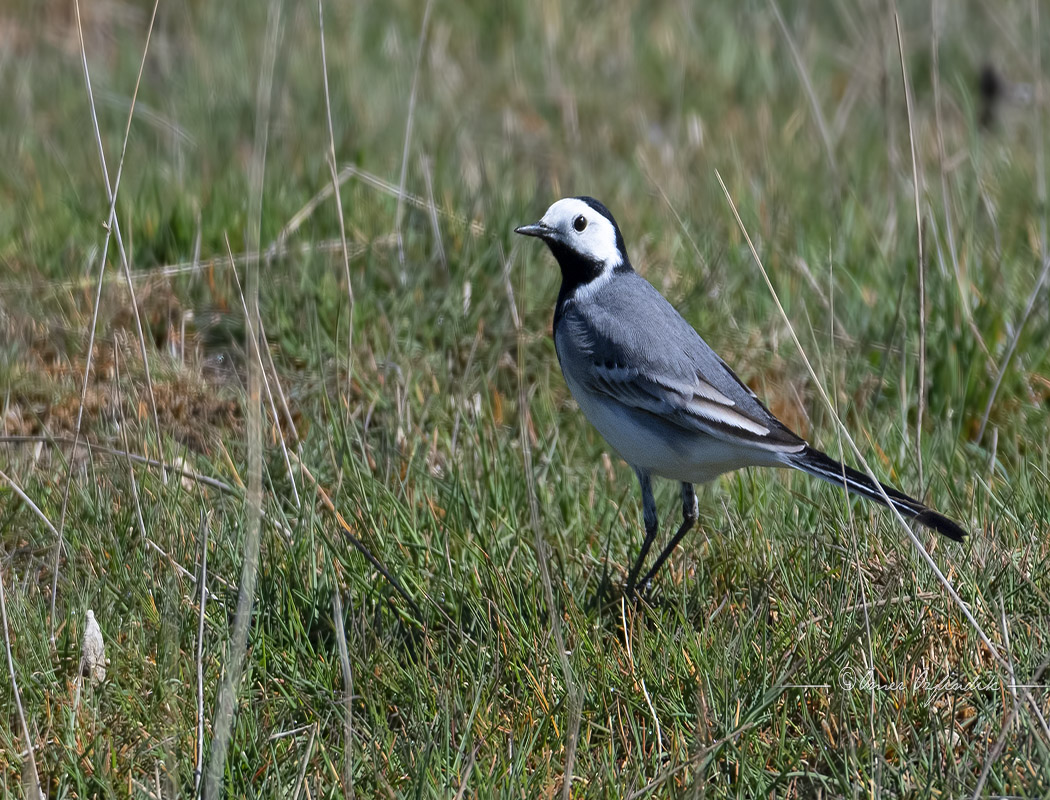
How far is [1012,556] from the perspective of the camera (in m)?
3.44

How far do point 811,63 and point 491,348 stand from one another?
405 centimetres

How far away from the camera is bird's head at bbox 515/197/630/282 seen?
4.29m

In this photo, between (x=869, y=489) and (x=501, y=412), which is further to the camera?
(x=501, y=412)

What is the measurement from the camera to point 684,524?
396 centimetres

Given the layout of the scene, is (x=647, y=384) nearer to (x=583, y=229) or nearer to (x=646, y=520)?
(x=646, y=520)

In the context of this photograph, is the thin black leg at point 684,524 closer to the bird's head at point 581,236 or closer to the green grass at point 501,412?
the green grass at point 501,412

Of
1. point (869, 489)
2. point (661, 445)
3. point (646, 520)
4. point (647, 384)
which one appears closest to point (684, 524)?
point (646, 520)

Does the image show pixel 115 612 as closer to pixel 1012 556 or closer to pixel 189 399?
pixel 189 399

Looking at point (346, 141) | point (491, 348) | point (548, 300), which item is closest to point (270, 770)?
point (491, 348)

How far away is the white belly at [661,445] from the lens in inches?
149

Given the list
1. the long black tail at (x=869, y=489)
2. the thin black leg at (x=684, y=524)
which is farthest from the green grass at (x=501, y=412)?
the long black tail at (x=869, y=489)

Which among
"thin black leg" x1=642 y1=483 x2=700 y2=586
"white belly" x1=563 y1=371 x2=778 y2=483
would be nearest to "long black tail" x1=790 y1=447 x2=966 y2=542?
"white belly" x1=563 y1=371 x2=778 y2=483

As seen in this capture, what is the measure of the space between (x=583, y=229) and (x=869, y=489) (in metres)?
1.55

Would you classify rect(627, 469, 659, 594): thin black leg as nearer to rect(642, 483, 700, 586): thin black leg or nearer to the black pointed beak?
rect(642, 483, 700, 586): thin black leg
